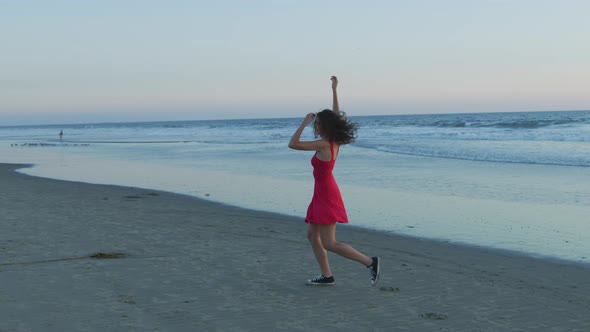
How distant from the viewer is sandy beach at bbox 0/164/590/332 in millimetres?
4965

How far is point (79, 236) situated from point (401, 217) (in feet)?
15.9

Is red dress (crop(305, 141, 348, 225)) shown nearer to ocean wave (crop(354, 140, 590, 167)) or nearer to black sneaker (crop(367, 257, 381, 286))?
black sneaker (crop(367, 257, 381, 286))

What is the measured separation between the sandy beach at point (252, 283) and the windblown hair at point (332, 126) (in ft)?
4.51

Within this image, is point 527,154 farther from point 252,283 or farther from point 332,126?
point 332,126

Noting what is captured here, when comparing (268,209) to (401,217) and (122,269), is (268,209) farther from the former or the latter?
(122,269)

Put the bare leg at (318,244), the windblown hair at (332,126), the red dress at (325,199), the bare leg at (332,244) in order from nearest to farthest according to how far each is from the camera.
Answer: the windblown hair at (332,126) → the red dress at (325,199) → the bare leg at (332,244) → the bare leg at (318,244)

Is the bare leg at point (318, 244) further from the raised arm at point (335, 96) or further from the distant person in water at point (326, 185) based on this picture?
the raised arm at point (335, 96)

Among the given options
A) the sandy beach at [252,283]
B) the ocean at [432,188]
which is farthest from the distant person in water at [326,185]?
the ocean at [432,188]

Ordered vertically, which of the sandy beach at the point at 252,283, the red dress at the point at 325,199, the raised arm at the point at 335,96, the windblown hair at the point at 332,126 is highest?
the raised arm at the point at 335,96

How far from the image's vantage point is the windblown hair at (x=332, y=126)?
220 inches

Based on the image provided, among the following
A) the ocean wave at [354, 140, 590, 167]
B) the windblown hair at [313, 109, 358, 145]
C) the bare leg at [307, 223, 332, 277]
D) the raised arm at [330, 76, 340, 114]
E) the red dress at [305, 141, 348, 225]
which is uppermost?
the raised arm at [330, 76, 340, 114]

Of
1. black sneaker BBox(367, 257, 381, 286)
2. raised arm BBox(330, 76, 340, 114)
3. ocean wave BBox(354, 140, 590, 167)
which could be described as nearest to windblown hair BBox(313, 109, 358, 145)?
raised arm BBox(330, 76, 340, 114)

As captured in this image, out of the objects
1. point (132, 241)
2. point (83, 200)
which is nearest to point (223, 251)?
point (132, 241)

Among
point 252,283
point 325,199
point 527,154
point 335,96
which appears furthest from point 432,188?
point 527,154
